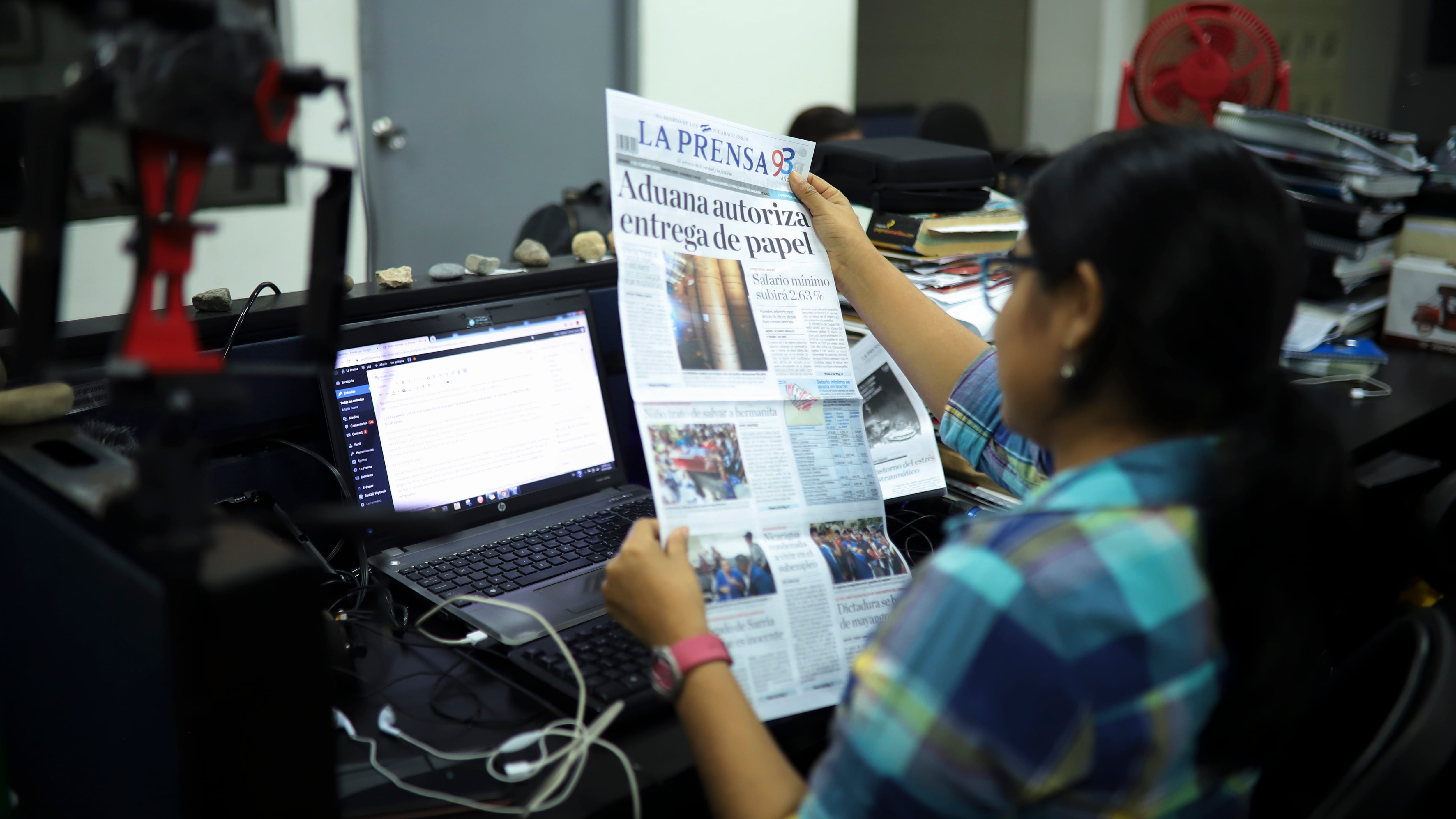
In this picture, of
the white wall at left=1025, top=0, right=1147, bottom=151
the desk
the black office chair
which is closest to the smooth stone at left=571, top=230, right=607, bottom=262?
the desk

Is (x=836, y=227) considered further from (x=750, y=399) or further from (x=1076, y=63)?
(x=1076, y=63)

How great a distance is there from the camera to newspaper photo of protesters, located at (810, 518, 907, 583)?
97cm

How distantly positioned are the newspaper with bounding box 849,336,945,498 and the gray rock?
2.41 ft

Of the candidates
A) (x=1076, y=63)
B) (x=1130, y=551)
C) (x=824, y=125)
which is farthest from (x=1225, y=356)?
(x=1076, y=63)

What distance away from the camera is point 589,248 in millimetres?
1368

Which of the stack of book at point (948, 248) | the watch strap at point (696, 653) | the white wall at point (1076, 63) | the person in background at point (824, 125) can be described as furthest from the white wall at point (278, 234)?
the white wall at point (1076, 63)

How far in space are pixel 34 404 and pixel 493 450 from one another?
1.43 feet

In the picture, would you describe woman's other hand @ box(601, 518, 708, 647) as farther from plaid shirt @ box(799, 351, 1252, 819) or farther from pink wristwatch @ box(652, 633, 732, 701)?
plaid shirt @ box(799, 351, 1252, 819)

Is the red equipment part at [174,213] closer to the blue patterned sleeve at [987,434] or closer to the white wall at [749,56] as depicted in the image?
the blue patterned sleeve at [987,434]

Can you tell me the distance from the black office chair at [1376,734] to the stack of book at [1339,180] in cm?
140

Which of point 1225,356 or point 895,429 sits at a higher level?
point 1225,356

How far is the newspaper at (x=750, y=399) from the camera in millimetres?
894

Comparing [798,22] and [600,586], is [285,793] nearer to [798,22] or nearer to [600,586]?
[600,586]

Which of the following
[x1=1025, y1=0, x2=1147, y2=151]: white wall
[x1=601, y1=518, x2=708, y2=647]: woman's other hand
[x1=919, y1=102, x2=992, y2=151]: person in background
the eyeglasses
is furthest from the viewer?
[x1=1025, y1=0, x2=1147, y2=151]: white wall
